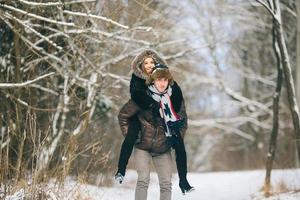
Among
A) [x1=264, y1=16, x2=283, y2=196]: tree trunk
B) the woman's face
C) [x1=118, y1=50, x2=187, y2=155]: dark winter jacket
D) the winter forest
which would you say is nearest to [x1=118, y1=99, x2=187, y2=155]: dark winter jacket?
[x1=118, y1=50, x2=187, y2=155]: dark winter jacket

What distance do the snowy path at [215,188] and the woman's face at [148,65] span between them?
2.41 m

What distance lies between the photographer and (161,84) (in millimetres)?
5797

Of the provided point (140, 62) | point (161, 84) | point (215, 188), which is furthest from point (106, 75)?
point (161, 84)

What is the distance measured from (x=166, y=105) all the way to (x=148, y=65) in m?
0.50

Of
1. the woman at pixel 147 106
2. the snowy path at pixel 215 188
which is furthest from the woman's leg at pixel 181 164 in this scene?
the snowy path at pixel 215 188

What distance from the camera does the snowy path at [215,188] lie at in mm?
9119

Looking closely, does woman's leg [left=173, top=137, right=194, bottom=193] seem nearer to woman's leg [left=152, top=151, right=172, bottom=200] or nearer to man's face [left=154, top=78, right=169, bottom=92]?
woman's leg [left=152, top=151, right=172, bottom=200]

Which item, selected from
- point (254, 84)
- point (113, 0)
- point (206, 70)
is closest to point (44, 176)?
point (113, 0)

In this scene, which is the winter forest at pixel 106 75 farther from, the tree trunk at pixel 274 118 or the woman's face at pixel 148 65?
the woman's face at pixel 148 65

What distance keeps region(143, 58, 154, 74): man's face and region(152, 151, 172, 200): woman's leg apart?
91cm

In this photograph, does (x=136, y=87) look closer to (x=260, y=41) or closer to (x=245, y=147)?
(x=260, y=41)

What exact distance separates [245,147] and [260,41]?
5.72m

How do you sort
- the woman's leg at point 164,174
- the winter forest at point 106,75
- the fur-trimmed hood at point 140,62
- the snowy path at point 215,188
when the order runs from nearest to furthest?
the woman's leg at point 164,174, the fur-trimmed hood at point 140,62, the winter forest at point 106,75, the snowy path at point 215,188

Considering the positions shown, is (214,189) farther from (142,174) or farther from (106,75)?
(142,174)
